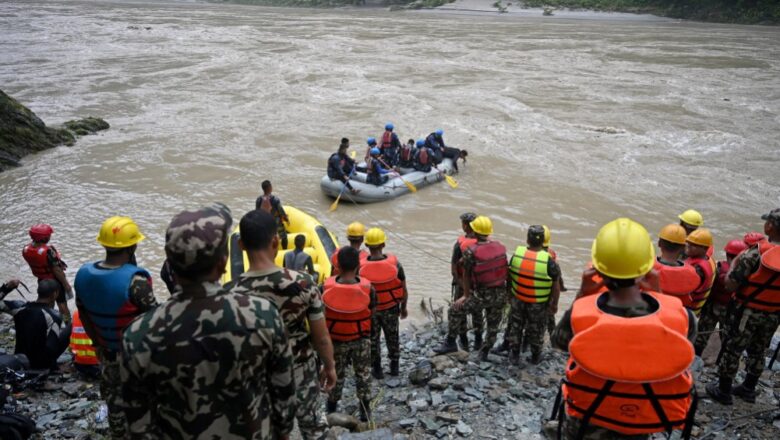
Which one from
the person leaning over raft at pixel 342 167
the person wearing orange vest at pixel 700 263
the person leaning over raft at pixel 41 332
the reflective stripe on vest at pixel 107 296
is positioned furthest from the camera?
the person leaning over raft at pixel 342 167

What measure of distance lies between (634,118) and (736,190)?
566 cm

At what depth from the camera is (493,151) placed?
44.8ft

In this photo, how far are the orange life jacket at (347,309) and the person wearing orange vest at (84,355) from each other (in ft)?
6.41

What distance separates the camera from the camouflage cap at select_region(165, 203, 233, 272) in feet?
5.36

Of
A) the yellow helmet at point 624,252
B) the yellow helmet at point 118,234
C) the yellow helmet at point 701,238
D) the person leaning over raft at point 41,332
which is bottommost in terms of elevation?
the person leaning over raft at point 41,332

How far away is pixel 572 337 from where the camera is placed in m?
2.06

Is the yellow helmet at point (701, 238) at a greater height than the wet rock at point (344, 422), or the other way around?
the yellow helmet at point (701, 238)

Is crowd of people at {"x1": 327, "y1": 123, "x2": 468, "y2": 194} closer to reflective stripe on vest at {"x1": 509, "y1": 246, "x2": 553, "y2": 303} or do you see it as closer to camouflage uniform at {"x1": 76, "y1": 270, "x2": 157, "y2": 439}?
reflective stripe on vest at {"x1": 509, "y1": 246, "x2": 553, "y2": 303}

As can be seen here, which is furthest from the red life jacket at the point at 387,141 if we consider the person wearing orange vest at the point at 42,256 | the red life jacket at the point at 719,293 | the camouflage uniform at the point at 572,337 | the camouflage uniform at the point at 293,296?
the camouflage uniform at the point at 572,337

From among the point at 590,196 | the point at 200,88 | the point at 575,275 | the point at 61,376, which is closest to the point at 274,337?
the point at 61,376

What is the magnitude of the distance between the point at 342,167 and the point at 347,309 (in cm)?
698

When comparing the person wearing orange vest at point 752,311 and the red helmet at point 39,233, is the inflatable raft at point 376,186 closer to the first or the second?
the red helmet at point 39,233

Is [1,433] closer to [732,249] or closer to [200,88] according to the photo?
[732,249]

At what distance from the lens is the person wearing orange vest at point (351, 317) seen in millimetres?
3676
